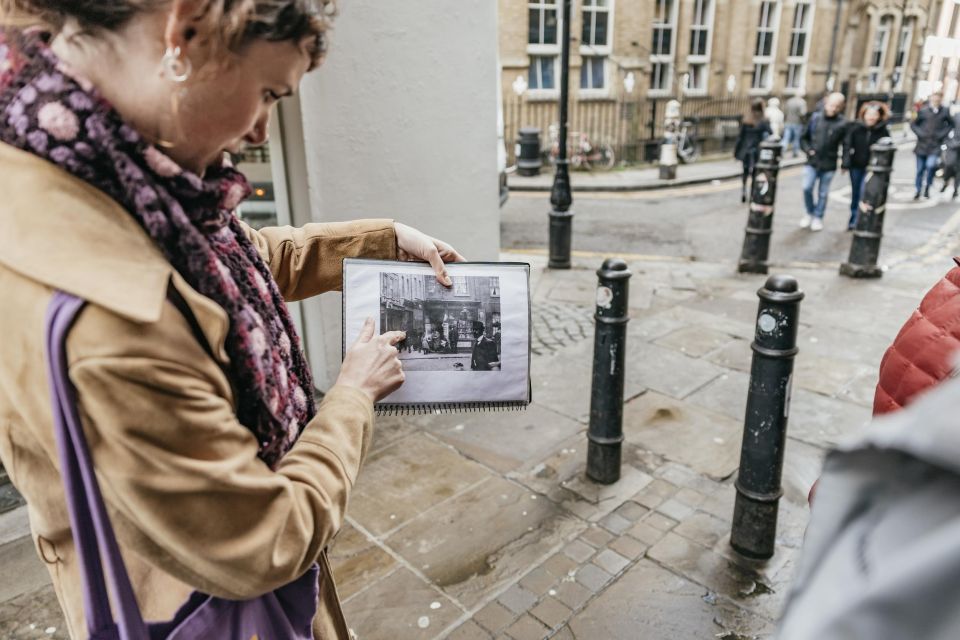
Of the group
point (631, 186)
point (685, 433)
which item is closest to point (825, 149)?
point (631, 186)

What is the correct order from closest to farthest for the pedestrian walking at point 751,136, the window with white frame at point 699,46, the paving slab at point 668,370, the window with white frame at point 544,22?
the paving slab at point 668,370 < the pedestrian walking at point 751,136 < the window with white frame at point 544,22 < the window with white frame at point 699,46

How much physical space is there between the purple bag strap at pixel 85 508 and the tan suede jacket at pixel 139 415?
0.05ft

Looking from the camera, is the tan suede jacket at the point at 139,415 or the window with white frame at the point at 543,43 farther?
the window with white frame at the point at 543,43

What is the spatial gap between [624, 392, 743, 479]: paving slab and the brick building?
13138 millimetres

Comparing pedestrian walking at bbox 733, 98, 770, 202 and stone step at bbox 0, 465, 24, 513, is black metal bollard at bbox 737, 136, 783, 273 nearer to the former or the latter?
pedestrian walking at bbox 733, 98, 770, 202

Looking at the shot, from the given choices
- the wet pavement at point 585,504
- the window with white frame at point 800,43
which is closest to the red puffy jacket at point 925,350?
the wet pavement at point 585,504

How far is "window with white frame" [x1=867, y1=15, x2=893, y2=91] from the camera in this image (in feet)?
85.9

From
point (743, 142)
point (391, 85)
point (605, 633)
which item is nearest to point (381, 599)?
point (605, 633)

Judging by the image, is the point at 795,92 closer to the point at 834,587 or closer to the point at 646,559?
the point at 646,559

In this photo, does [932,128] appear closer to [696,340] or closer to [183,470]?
[696,340]

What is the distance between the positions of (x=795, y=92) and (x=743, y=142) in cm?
1350

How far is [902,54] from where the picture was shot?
2788cm

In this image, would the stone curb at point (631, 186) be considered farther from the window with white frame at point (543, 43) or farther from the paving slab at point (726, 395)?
the paving slab at point (726, 395)

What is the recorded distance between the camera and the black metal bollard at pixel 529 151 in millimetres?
15336
